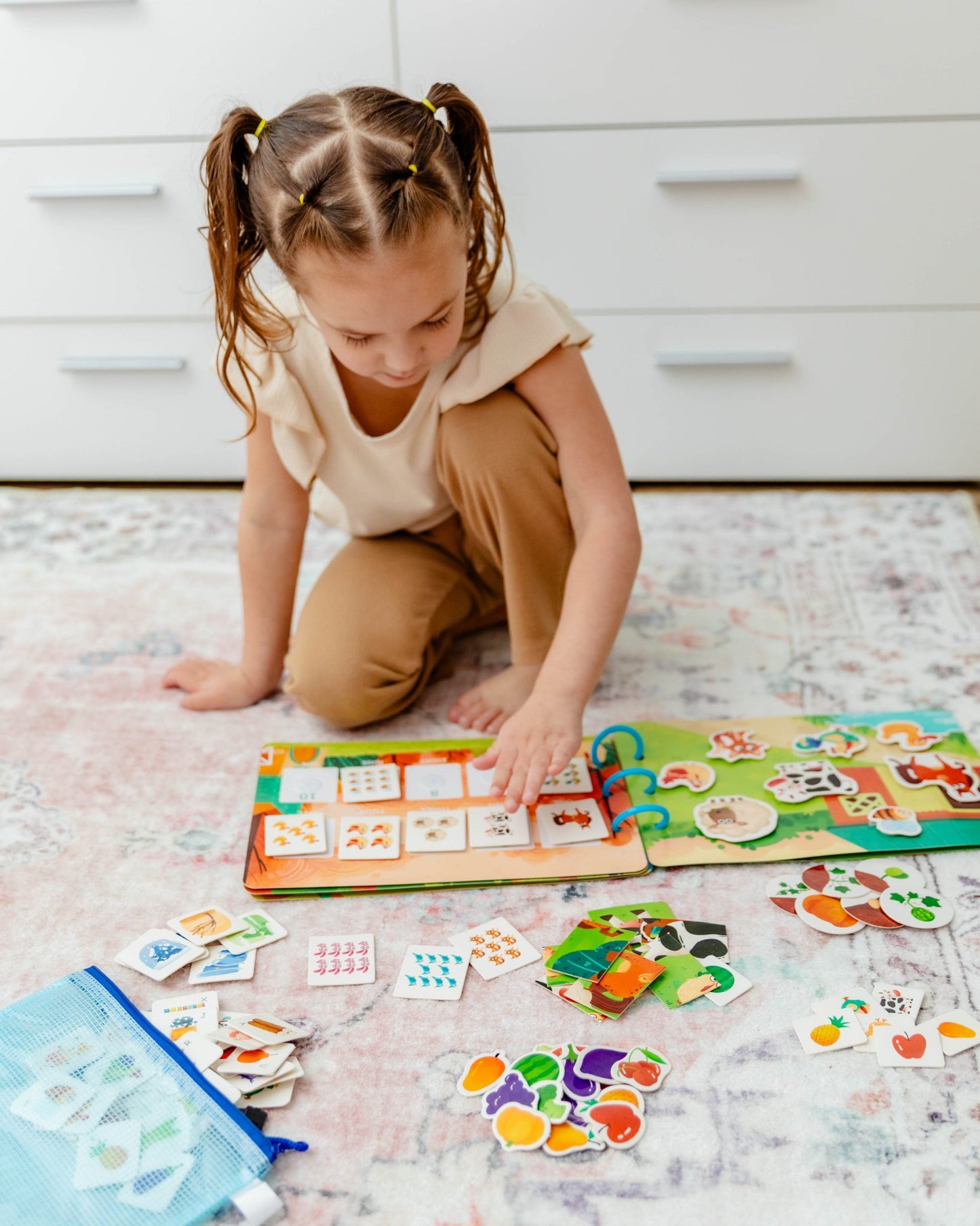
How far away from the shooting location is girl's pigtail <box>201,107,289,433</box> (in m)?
0.95

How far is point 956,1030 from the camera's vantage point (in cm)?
83

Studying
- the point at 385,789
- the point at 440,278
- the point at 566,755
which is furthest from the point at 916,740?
the point at 440,278

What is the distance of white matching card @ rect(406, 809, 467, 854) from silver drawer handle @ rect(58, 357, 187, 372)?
3.22ft

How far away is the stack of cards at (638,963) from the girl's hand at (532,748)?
0.12 metres

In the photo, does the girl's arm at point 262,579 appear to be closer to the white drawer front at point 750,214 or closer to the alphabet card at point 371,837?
the alphabet card at point 371,837

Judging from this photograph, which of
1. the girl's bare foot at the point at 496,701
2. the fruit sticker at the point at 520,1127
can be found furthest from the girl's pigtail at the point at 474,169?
the fruit sticker at the point at 520,1127

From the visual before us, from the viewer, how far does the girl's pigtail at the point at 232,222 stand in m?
0.95

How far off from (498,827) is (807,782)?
0.29 metres

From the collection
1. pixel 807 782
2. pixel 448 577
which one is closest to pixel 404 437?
pixel 448 577

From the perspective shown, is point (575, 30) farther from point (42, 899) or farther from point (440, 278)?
point (42, 899)

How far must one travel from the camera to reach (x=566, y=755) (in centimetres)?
98

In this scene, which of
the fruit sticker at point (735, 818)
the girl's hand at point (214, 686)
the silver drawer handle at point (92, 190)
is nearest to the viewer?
the fruit sticker at point (735, 818)

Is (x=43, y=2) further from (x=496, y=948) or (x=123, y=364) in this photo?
(x=496, y=948)

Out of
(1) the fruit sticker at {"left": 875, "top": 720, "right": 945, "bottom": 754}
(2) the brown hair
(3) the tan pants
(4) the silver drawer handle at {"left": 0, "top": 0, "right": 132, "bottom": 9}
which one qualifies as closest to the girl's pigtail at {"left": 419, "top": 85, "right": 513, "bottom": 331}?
(2) the brown hair
